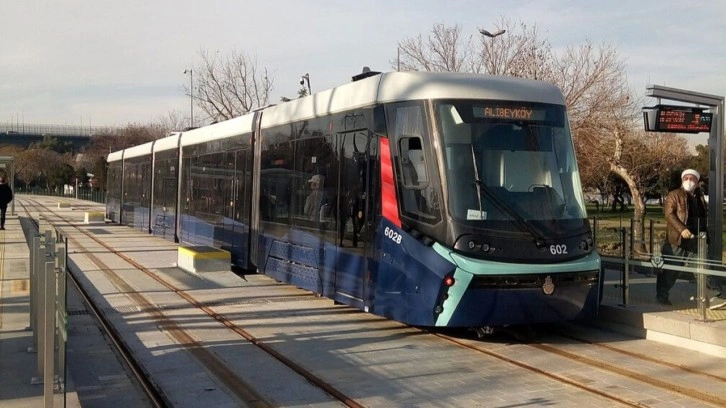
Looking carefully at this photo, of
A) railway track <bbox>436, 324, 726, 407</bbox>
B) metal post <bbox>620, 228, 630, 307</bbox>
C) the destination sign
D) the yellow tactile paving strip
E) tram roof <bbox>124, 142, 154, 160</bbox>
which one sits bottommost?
railway track <bbox>436, 324, 726, 407</bbox>

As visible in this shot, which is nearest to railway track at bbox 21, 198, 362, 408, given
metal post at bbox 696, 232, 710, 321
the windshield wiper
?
the windshield wiper

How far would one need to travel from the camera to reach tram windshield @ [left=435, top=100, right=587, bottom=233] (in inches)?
364

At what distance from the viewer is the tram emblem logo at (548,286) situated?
9.27m

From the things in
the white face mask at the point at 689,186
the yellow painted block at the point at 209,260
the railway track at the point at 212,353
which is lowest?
the railway track at the point at 212,353

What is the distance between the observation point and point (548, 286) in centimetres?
929

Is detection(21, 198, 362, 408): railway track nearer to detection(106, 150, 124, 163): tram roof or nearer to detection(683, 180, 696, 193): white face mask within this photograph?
detection(683, 180, 696, 193): white face mask

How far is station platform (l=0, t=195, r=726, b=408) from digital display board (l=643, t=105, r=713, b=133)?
2.69 meters

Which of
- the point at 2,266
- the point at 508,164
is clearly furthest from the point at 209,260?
the point at 508,164

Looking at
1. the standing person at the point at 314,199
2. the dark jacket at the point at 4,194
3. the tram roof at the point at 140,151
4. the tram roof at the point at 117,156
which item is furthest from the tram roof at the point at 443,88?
the tram roof at the point at 117,156

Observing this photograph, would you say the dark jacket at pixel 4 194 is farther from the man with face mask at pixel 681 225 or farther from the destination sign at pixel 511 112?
the man with face mask at pixel 681 225

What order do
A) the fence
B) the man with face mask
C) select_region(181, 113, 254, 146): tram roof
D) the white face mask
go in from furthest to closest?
1. the fence
2. select_region(181, 113, 254, 146): tram roof
3. the white face mask
4. the man with face mask

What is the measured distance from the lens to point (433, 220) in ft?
30.5

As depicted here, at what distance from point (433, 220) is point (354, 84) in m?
2.84

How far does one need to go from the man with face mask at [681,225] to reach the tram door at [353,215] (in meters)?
4.28
